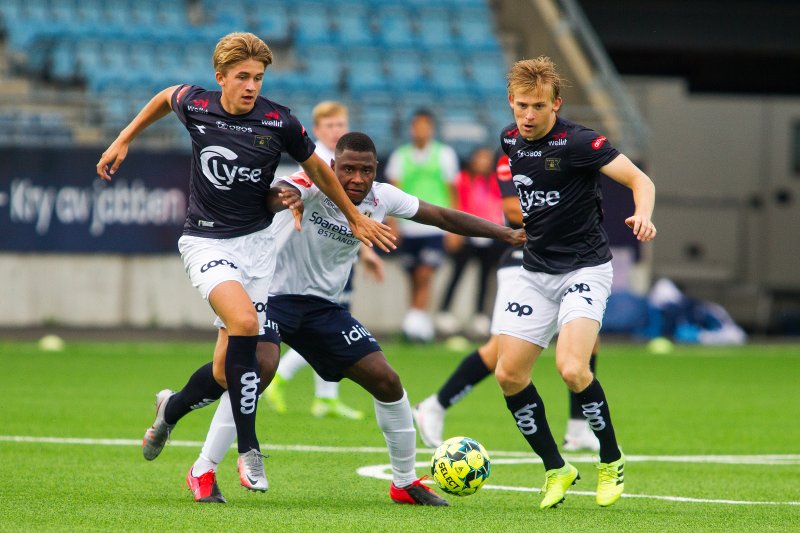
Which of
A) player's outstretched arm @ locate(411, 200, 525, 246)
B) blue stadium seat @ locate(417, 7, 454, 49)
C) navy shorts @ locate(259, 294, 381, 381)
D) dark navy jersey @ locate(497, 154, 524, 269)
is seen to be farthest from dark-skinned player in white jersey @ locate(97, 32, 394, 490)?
blue stadium seat @ locate(417, 7, 454, 49)

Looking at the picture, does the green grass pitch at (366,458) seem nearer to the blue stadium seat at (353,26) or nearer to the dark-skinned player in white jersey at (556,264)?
the dark-skinned player in white jersey at (556,264)

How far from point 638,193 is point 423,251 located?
34.8ft

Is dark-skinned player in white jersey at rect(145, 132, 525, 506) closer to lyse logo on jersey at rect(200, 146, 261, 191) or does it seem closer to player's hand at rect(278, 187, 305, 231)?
player's hand at rect(278, 187, 305, 231)

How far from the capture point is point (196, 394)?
6742mm

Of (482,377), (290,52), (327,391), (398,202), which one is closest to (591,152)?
(398,202)

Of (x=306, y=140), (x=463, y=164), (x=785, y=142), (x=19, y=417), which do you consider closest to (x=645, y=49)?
(x=785, y=142)

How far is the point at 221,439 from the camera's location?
21.7 ft

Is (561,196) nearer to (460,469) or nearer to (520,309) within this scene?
(520,309)

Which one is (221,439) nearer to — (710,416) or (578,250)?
(578,250)

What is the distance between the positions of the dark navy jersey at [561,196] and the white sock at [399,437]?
3.32ft

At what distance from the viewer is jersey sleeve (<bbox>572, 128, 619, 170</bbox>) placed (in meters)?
6.79

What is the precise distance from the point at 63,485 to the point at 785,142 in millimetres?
21099

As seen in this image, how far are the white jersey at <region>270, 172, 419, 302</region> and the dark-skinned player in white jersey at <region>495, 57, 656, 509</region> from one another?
0.65 metres

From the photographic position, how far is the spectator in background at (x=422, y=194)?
1694cm
